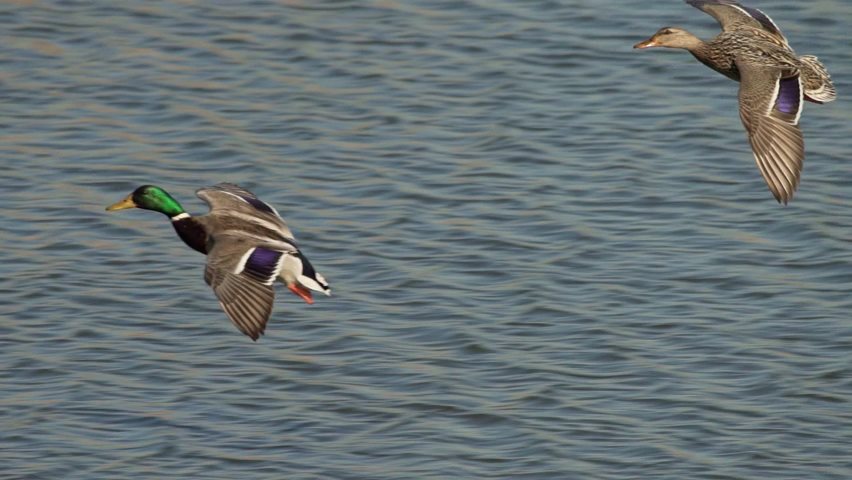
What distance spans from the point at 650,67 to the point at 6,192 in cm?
494

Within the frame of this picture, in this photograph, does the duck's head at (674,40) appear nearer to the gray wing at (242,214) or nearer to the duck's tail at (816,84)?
the duck's tail at (816,84)

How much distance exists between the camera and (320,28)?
15.0 metres

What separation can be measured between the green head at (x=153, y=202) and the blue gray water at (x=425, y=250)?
941 millimetres

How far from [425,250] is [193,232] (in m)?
2.34

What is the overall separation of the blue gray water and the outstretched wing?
1140 mm

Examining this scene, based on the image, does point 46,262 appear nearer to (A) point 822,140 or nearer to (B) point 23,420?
(B) point 23,420

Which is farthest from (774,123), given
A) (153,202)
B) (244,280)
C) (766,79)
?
(153,202)

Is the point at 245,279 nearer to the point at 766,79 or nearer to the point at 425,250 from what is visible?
the point at 766,79

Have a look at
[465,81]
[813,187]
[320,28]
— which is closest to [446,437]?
[813,187]

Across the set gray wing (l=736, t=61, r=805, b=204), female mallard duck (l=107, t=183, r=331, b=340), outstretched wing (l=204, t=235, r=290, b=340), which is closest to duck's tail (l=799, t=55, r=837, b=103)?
gray wing (l=736, t=61, r=805, b=204)

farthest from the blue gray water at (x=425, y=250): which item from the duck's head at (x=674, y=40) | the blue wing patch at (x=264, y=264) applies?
the duck's head at (x=674, y=40)

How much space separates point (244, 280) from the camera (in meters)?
8.45

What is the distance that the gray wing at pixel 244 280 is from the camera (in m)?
8.19

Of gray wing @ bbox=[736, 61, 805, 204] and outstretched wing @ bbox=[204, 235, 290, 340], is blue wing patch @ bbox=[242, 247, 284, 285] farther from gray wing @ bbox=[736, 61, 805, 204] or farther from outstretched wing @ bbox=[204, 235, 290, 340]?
gray wing @ bbox=[736, 61, 805, 204]
